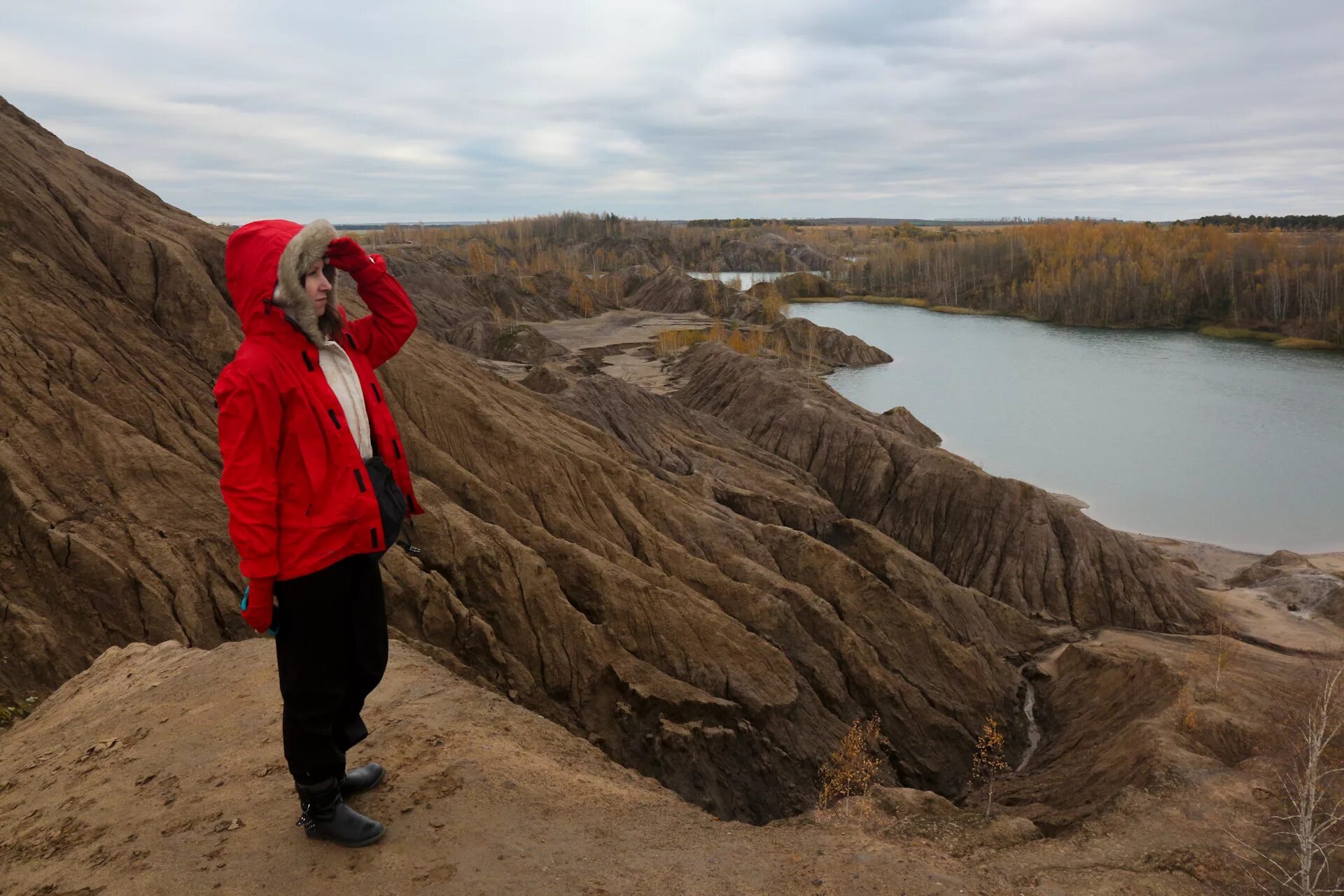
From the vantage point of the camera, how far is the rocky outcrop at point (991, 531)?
73.1ft

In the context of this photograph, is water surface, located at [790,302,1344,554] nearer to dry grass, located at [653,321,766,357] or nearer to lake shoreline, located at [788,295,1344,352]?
lake shoreline, located at [788,295,1344,352]

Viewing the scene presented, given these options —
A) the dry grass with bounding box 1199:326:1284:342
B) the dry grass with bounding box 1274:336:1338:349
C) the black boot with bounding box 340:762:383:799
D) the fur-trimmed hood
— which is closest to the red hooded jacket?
the fur-trimmed hood

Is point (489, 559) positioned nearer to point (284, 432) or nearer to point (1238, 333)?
point (284, 432)

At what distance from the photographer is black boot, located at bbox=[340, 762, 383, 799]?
4863 millimetres

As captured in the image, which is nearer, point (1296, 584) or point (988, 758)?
point (988, 758)

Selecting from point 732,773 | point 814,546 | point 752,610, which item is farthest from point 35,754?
point 814,546

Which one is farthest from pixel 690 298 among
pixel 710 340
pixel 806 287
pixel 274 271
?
pixel 274 271

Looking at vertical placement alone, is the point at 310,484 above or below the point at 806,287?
below

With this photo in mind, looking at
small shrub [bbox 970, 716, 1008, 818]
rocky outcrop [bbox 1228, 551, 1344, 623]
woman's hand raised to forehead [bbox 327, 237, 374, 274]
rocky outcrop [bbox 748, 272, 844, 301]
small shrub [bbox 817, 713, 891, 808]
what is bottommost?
rocky outcrop [bbox 1228, 551, 1344, 623]

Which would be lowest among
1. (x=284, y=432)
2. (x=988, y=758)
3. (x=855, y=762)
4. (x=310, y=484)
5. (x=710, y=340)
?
(x=988, y=758)

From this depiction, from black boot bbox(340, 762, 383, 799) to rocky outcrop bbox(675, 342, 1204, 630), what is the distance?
2075 cm

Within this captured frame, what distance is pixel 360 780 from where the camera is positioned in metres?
4.90

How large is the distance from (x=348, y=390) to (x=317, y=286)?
526mm

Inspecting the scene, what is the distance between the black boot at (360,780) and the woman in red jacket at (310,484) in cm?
43
